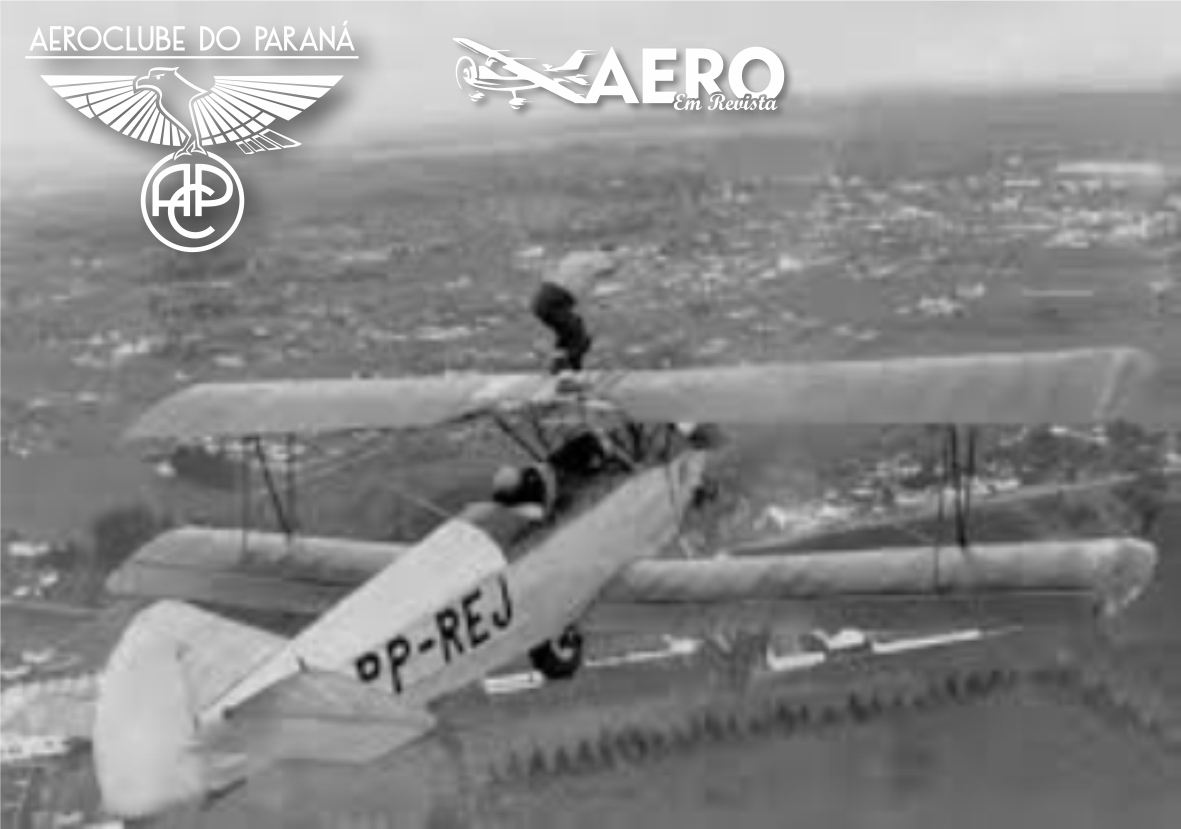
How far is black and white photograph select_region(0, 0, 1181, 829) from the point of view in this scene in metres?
9.43

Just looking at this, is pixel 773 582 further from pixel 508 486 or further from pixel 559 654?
pixel 508 486

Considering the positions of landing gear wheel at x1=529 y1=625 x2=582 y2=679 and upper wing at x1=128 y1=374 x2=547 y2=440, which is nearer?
upper wing at x1=128 y1=374 x2=547 y2=440

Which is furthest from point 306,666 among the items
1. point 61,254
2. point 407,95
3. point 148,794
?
point 61,254

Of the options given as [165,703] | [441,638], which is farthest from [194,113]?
Answer: [165,703]

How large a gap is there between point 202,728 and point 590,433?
12.1ft

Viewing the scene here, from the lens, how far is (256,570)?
11.9m

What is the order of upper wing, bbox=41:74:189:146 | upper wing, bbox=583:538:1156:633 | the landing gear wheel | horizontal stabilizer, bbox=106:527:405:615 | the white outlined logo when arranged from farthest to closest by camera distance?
the white outlined logo → upper wing, bbox=41:74:189:146 → horizontal stabilizer, bbox=106:527:405:615 → the landing gear wheel → upper wing, bbox=583:538:1156:633

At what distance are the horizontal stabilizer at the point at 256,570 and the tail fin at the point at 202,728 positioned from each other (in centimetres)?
400

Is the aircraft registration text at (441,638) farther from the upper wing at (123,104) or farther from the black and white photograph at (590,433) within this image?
the upper wing at (123,104)

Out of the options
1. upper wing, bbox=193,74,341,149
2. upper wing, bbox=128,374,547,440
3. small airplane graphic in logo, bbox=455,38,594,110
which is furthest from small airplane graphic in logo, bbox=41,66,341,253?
upper wing, bbox=128,374,547,440

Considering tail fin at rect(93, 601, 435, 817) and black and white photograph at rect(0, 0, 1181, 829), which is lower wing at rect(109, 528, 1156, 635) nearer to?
black and white photograph at rect(0, 0, 1181, 829)

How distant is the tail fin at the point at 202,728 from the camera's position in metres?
7.09

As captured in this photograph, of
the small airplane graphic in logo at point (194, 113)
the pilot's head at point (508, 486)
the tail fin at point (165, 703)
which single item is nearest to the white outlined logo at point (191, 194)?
the small airplane graphic in logo at point (194, 113)

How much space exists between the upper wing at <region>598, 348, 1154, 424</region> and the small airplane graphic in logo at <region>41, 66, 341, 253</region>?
4.38m
